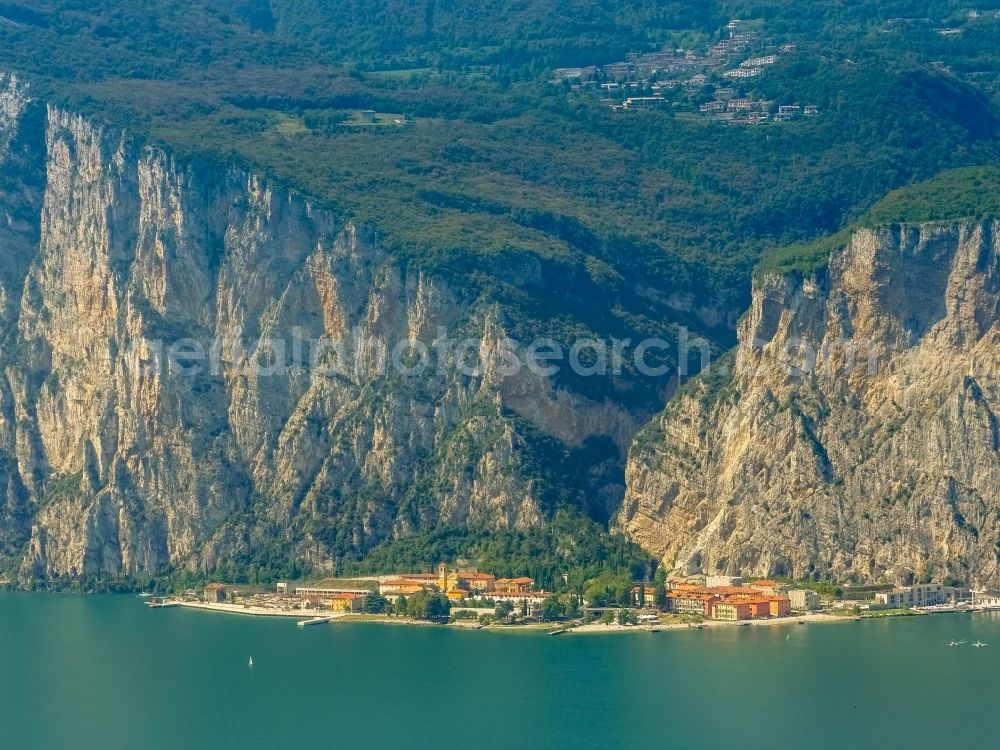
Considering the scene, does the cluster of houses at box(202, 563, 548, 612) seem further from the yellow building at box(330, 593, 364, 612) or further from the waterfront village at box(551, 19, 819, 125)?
the waterfront village at box(551, 19, 819, 125)

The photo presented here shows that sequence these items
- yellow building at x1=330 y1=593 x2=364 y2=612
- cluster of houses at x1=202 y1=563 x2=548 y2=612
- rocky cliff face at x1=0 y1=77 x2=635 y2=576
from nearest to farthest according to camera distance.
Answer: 1. cluster of houses at x1=202 y1=563 x2=548 y2=612
2. yellow building at x1=330 y1=593 x2=364 y2=612
3. rocky cliff face at x1=0 y1=77 x2=635 y2=576

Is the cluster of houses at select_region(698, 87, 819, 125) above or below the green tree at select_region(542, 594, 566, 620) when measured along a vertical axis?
above

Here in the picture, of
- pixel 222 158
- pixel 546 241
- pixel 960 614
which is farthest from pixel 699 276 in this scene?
pixel 960 614

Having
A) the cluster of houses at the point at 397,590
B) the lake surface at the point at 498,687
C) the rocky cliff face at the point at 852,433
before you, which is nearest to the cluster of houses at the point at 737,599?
the rocky cliff face at the point at 852,433

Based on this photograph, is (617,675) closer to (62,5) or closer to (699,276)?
(699,276)

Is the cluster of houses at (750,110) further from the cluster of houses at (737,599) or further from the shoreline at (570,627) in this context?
the shoreline at (570,627)

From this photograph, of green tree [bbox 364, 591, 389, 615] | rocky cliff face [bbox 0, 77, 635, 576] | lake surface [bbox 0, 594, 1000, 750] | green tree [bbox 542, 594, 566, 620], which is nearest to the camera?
lake surface [bbox 0, 594, 1000, 750]

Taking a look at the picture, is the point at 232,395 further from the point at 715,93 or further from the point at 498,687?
the point at 715,93

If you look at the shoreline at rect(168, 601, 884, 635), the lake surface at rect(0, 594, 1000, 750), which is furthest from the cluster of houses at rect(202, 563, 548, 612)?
the lake surface at rect(0, 594, 1000, 750)
